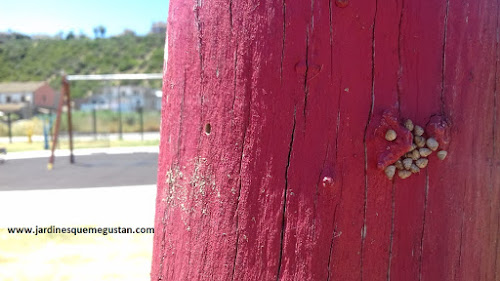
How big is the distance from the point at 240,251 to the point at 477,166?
55cm

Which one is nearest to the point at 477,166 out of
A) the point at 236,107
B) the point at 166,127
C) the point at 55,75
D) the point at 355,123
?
the point at 355,123

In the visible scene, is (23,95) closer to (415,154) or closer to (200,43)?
(200,43)

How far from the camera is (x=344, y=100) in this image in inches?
36.7

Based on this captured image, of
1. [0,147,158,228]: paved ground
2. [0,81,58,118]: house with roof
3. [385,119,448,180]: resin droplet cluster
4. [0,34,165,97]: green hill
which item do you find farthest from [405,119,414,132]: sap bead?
[0,34,165,97]: green hill

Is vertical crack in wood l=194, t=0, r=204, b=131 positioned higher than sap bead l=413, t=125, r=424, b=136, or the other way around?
vertical crack in wood l=194, t=0, r=204, b=131

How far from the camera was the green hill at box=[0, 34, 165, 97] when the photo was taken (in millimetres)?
63688

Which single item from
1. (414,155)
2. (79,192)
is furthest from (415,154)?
(79,192)

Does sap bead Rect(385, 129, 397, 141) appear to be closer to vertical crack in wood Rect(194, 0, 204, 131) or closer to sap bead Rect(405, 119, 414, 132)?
sap bead Rect(405, 119, 414, 132)

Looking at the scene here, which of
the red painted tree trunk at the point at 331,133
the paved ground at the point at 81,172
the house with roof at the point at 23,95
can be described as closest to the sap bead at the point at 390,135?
the red painted tree trunk at the point at 331,133

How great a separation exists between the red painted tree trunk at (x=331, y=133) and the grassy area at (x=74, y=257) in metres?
3.17

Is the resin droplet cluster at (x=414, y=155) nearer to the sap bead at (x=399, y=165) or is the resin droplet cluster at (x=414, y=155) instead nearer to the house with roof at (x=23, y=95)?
the sap bead at (x=399, y=165)

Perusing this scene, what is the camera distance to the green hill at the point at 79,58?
63.7m

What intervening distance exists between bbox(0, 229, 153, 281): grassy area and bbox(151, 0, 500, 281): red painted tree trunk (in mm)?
3166

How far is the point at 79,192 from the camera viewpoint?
25.8 feet
